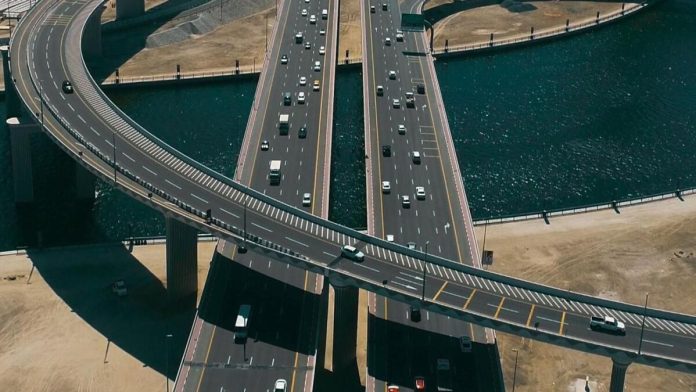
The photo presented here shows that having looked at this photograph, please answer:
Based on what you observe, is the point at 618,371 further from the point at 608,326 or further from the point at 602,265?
the point at 602,265

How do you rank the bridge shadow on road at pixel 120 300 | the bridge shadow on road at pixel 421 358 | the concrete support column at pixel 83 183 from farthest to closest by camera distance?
the concrete support column at pixel 83 183 → the bridge shadow on road at pixel 120 300 → the bridge shadow on road at pixel 421 358

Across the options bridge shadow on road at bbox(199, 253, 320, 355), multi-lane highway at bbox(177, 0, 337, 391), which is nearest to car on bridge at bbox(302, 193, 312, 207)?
multi-lane highway at bbox(177, 0, 337, 391)

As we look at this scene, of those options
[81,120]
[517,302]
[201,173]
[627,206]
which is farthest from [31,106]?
[627,206]

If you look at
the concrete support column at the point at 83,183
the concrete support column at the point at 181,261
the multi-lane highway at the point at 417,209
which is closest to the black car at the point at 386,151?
the multi-lane highway at the point at 417,209

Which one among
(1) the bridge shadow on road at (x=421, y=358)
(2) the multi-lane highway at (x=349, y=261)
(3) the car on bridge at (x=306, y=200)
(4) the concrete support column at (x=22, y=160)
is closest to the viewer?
(2) the multi-lane highway at (x=349, y=261)

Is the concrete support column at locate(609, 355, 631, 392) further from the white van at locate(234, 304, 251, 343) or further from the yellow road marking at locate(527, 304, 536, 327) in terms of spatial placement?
the white van at locate(234, 304, 251, 343)

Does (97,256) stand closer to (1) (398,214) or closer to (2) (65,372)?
(2) (65,372)

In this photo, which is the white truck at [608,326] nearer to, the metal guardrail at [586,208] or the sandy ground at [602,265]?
the sandy ground at [602,265]

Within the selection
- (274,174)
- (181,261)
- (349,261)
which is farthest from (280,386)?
(274,174)
